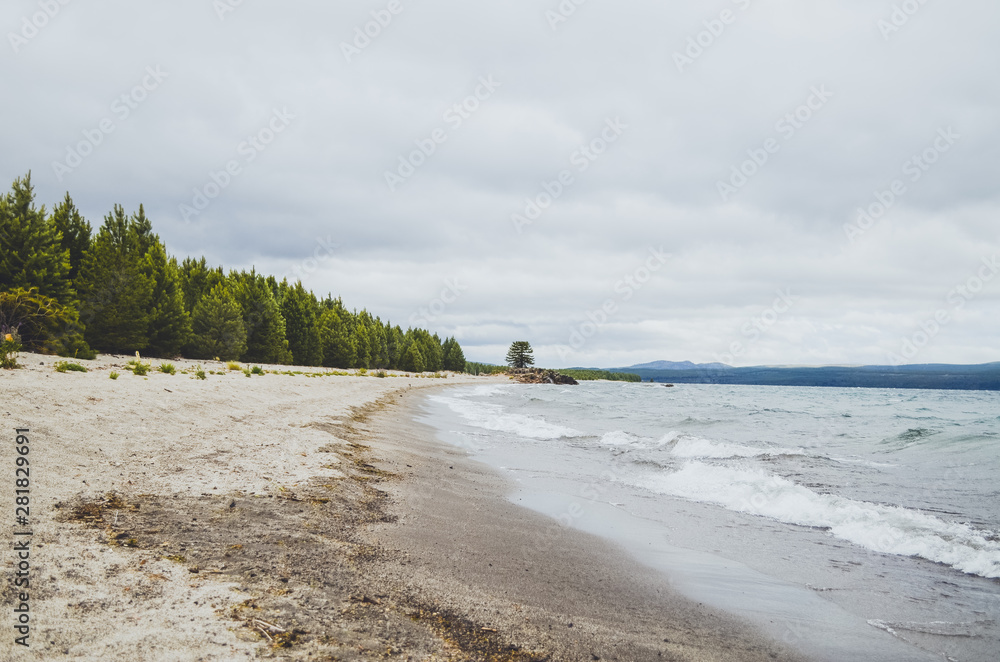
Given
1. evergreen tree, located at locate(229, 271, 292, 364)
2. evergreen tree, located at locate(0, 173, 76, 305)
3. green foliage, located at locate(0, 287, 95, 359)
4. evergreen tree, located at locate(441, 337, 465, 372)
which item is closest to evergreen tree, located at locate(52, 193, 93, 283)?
evergreen tree, located at locate(0, 173, 76, 305)

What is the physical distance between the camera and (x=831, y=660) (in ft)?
12.4

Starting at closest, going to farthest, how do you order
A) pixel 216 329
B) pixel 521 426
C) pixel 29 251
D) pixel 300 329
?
pixel 521 426 < pixel 29 251 < pixel 216 329 < pixel 300 329

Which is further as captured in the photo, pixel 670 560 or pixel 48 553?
pixel 670 560

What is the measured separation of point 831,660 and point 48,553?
611 centimetres

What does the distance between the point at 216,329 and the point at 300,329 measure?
61.3 feet

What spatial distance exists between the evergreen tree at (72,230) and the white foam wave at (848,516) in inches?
1510

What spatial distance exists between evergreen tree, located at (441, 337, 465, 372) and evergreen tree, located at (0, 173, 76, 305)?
A: 105m

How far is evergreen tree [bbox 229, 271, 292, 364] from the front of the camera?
48.1m

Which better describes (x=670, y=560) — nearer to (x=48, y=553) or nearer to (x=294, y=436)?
(x=48, y=553)

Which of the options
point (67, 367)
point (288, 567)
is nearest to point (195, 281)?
point (67, 367)

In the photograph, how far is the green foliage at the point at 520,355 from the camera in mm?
167250

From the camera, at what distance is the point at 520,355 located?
167000 millimetres

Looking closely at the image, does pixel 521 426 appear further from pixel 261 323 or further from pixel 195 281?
pixel 195 281

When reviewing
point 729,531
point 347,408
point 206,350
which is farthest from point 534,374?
point 729,531
